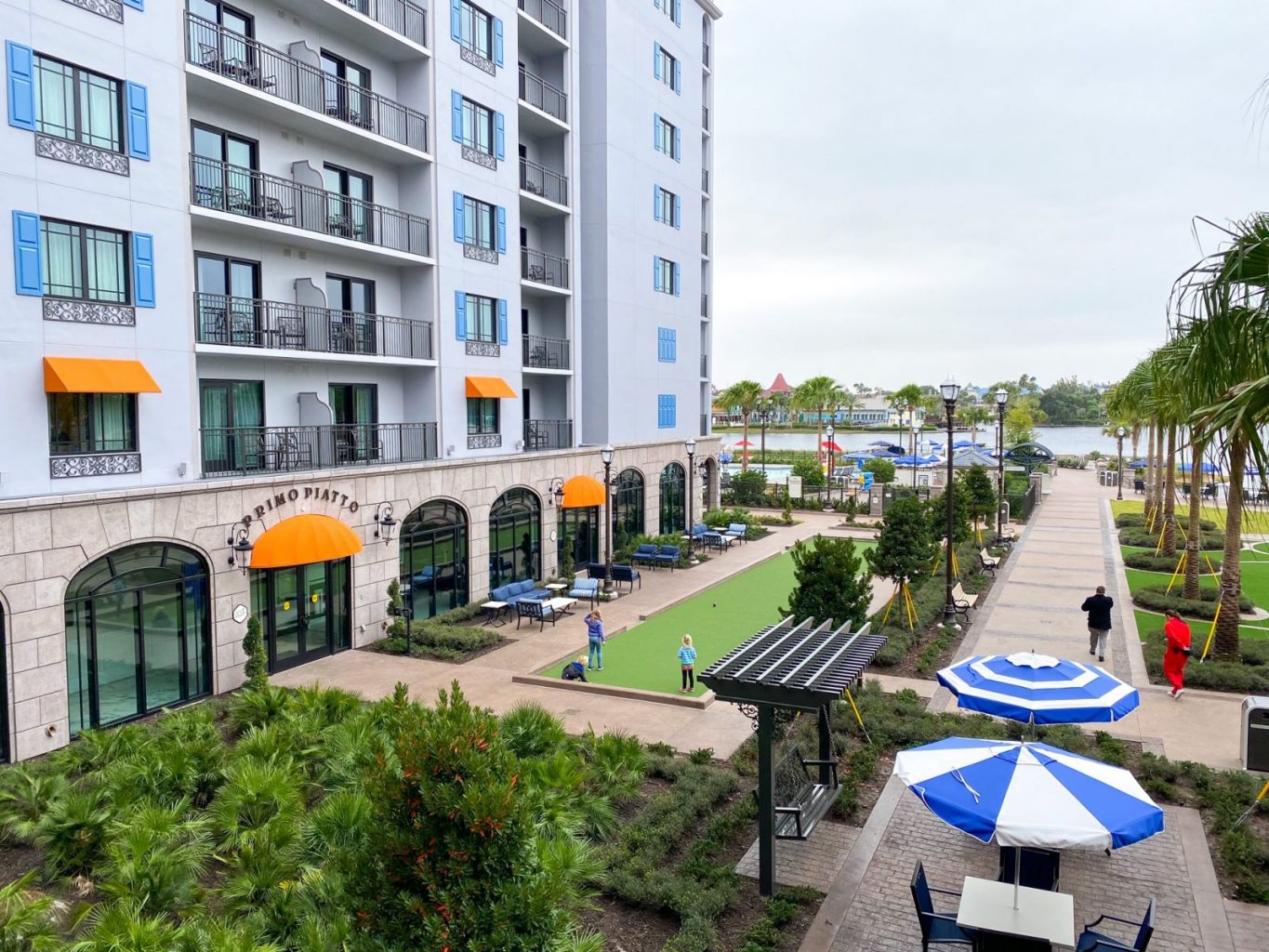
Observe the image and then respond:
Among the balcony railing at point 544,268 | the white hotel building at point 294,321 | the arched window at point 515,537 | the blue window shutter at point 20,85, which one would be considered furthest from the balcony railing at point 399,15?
the arched window at point 515,537

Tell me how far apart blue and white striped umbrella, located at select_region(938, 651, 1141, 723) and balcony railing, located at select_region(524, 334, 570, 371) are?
71.3 feet

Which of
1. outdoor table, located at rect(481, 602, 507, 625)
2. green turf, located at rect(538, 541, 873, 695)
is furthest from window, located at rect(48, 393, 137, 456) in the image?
outdoor table, located at rect(481, 602, 507, 625)

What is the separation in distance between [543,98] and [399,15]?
27.2 feet

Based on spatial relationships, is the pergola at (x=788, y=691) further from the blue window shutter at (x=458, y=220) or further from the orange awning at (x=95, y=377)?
the blue window shutter at (x=458, y=220)

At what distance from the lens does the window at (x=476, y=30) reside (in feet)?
85.4

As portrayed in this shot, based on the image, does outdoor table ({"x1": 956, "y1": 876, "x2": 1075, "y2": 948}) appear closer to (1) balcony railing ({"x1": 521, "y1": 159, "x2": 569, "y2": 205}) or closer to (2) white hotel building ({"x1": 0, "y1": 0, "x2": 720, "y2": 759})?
(2) white hotel building ({"x1": 0, "y1": 0, "x2": 720, "y2": 759})

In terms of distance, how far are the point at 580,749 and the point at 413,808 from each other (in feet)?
27.7

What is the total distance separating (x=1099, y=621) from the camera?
1981 cm

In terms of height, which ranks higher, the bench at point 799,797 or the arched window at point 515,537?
the arched window at point 515,537

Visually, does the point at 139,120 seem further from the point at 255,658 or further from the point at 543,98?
the point at 543,98

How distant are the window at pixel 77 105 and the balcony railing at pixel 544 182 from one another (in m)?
15.2

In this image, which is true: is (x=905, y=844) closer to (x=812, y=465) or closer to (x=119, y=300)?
(x=119, y=300)

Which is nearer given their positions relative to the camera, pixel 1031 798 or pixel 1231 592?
pixel 1031 798

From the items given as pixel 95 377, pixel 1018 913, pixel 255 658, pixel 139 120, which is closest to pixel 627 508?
pixel 255 658
